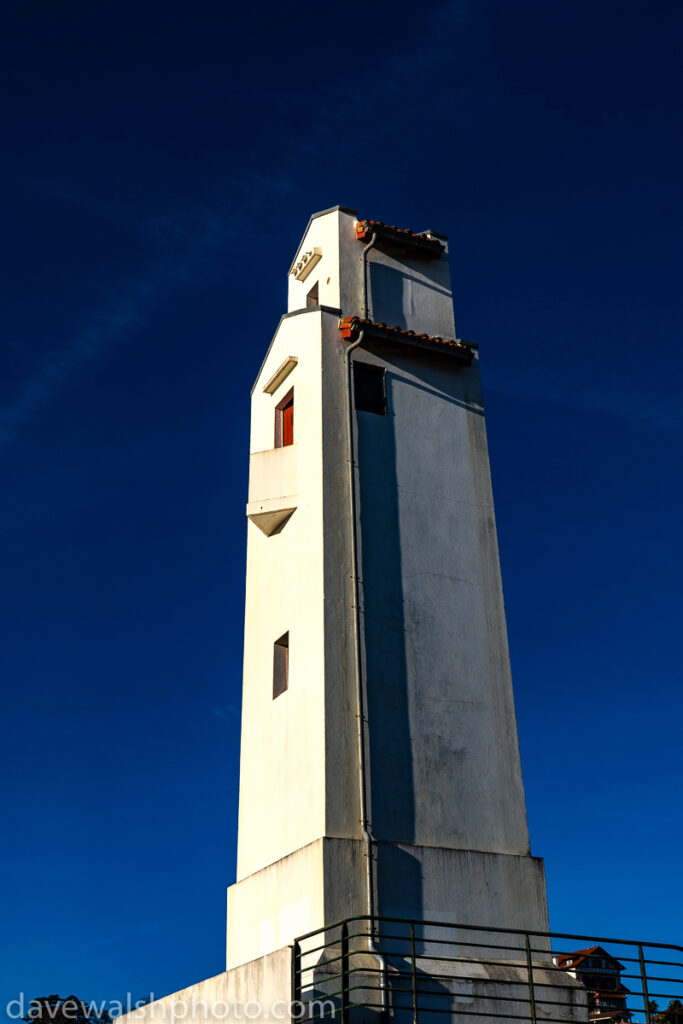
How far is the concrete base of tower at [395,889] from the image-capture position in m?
16.5

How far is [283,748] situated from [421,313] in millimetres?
9836

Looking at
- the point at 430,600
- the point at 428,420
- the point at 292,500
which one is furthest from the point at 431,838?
the point at 428,420

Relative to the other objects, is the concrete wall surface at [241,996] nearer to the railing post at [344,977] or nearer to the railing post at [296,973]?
the railing post at [296,973]

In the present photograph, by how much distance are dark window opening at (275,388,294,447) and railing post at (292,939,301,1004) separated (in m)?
10.6

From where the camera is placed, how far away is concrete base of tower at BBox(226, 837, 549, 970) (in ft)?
54.2

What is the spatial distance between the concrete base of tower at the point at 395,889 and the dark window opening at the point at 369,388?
8357mm

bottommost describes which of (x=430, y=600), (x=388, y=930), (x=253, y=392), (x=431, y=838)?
(x=388, y=930)

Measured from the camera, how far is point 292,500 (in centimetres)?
2067

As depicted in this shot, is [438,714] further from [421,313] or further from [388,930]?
[421,313]

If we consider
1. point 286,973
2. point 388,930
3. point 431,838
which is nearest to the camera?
point 286,973

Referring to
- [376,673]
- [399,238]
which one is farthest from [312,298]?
[376,673]

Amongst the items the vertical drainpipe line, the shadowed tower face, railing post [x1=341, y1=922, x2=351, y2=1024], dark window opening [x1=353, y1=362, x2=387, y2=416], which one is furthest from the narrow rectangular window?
railing post [x1=341, y1=922, x2=351, y2=1024]

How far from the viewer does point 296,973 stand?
47.8ft

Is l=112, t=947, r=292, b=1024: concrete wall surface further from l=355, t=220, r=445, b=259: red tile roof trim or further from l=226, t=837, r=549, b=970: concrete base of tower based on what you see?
l=355, t=220, r=445, b=259: red tile roof trim
